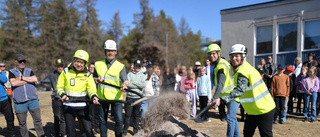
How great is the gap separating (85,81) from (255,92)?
3262 mm

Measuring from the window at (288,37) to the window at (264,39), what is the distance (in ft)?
2.19

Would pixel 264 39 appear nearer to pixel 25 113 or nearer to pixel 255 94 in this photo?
pixel 255 94

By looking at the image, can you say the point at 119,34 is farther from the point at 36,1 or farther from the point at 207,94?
the point at 207,94

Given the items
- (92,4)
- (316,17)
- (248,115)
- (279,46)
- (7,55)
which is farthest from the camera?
(92,4)

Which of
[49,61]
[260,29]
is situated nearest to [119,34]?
[49,61]

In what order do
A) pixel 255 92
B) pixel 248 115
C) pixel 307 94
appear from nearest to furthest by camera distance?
1. pixel 255 92
2. pixel 248 115
3. pixel 307 94

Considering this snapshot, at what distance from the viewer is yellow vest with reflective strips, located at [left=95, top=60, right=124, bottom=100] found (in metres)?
4.75

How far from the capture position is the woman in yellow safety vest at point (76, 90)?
4402mm

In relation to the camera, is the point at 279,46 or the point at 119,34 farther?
Answer: the point at 119,34

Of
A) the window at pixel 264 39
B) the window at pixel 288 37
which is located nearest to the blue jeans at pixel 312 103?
the window at pixel 288 37

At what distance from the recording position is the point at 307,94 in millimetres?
7660

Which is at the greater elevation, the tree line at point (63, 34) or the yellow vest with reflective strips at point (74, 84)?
the tree line at point (63, 34)

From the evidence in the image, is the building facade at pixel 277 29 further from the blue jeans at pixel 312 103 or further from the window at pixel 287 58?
the blue jeans at pixel 312 103

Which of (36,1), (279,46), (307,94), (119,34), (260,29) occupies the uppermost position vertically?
Result: (36,1)
